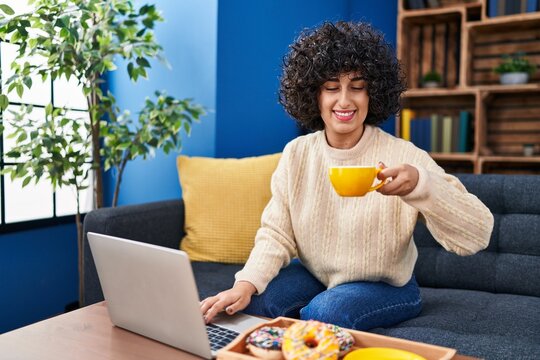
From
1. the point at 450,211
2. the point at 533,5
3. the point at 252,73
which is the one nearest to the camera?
the point at 450,211

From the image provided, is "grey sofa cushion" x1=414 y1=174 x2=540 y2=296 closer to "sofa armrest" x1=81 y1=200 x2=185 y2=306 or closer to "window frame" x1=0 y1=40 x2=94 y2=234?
"sofa armrest" x1=81 y1=200 x2=185 y2=306

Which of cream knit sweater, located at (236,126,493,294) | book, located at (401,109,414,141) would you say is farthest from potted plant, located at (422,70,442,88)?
cream knit sweater, located at (236,126,493,294)

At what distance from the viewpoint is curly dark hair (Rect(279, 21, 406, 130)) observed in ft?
4.58

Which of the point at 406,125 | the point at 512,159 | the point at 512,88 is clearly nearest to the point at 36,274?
the point at 406,125

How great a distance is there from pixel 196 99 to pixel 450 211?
164cm

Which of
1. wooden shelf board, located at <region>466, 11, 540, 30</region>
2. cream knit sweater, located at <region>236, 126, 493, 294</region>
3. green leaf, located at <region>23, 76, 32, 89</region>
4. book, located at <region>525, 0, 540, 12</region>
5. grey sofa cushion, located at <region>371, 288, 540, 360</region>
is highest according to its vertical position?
book, located at <region>525, 0, 540, 12</region>

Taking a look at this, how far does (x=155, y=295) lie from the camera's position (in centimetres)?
90

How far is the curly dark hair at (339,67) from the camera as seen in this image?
1397 millimetres

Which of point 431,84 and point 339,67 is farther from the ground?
point 431,84

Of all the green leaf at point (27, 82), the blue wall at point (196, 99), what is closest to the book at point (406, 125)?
the blue wall at point (196, 99)

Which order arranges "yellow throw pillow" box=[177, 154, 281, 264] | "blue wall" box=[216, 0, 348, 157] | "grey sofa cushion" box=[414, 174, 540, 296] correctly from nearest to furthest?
"grey sofa cushion" box=[414, 174, 540, 296] < "yellow throw pillow" box=[177, 154, 281, 264] < "blue wall" box=[216, 0, 348, 157]

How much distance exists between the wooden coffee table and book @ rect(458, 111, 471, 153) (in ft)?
7.94

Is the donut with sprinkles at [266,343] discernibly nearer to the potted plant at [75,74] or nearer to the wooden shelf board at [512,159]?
the potted plant at [75,74]

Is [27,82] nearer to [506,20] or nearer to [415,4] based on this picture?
[415,4]
